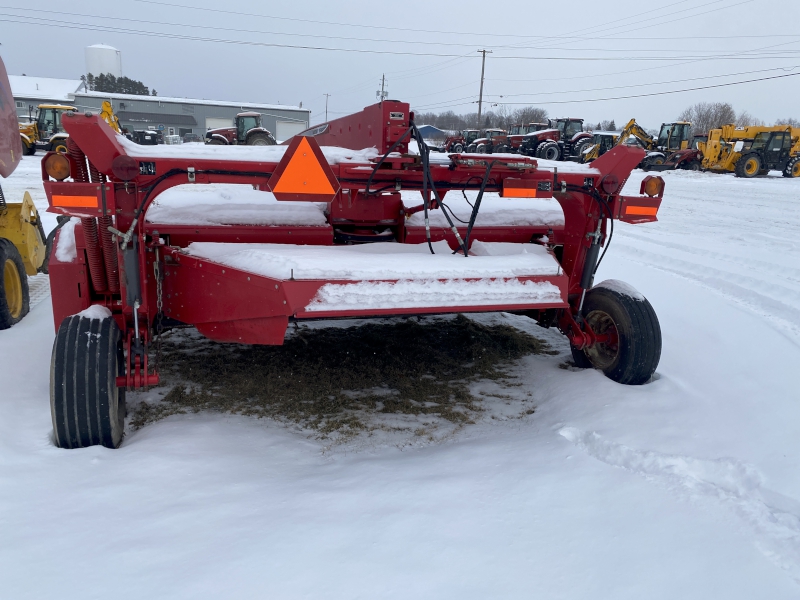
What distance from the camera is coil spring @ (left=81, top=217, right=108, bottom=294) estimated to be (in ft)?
9.27

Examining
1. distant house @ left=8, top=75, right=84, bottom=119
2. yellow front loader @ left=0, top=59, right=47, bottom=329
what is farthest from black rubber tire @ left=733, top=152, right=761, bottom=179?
distant house @ left=8, top=75, right=84, bottom=119

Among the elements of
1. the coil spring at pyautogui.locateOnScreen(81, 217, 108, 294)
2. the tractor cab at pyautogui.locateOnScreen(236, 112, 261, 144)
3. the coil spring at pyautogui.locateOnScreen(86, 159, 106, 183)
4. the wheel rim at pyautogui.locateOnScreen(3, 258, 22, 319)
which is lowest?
the wheel rim at pyautogui.locateOnScreen(3, 258, 22, 319)

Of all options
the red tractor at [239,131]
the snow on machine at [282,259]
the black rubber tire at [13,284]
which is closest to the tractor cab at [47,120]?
the red tractor at [239,131]

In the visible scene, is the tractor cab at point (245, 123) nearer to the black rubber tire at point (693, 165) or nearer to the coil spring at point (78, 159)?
the black rubber tire at point (693, 165)

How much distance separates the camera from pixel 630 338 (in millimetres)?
3254

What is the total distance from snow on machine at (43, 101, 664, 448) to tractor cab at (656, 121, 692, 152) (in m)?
26.6

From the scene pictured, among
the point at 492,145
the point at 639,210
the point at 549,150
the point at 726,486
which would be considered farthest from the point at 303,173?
the point at 492,145

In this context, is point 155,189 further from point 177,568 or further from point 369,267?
point 177,568

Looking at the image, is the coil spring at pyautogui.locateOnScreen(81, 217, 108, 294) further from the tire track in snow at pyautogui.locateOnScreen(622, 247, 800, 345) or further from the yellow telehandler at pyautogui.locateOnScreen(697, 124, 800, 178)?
the yellow telehandler at pyautogui.locateOnScreen(697, 124, 800, 178)

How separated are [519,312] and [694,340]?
1.41 meters

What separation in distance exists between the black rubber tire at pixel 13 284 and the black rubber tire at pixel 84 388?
2.00 meters

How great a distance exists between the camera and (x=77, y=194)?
2508mm

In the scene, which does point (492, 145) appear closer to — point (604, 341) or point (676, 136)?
point (676, 136)

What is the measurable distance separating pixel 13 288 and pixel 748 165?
25.3 metres
